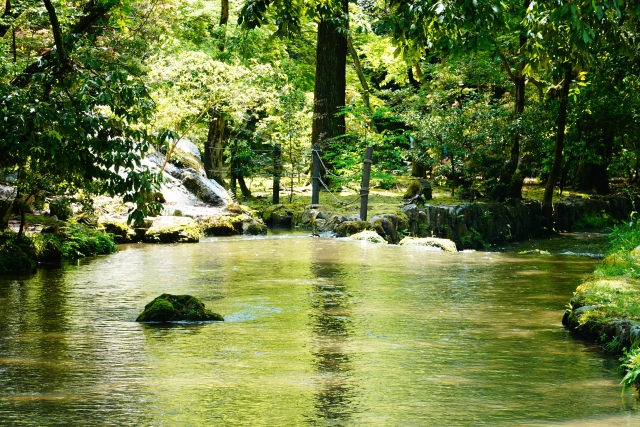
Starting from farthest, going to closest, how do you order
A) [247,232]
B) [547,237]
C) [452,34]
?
[547,237] → [247,232] → [452,34]

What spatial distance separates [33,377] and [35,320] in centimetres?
221

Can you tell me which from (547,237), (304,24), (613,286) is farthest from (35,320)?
(304,24)

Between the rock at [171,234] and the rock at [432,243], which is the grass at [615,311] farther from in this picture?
the rock at [171,234]

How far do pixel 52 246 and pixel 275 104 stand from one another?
921 centimetres

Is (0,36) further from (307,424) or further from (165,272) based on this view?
(307,424)

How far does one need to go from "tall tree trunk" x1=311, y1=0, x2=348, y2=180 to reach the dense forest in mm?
38

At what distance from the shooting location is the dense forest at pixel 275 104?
9312 millimetres

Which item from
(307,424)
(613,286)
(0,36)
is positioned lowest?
(307,424)

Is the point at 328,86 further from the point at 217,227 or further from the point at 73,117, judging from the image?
the point at 73,117

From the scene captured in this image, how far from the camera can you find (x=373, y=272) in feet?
37.7

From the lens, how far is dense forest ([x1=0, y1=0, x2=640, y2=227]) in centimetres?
931

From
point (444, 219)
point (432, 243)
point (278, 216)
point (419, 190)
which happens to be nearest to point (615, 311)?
point (432, 243)

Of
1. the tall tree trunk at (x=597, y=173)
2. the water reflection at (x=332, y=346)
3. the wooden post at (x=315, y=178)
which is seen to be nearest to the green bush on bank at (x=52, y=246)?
the water reflection at (x=332, y=346)

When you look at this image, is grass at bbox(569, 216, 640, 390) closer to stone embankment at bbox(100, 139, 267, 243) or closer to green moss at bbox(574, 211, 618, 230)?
stone embankment at bbox(100, 139, 267, 243)
